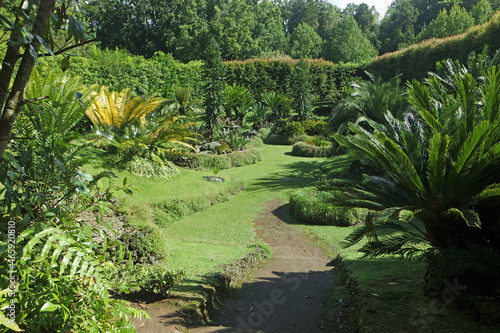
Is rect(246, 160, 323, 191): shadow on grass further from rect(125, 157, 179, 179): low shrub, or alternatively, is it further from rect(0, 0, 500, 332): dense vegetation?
rect(125, 157, 179, 179): low shrub

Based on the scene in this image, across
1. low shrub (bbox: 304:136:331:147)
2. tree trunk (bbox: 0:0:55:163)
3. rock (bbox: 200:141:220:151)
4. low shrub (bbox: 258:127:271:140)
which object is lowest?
low shrub (bbox: 304:136:331:147)

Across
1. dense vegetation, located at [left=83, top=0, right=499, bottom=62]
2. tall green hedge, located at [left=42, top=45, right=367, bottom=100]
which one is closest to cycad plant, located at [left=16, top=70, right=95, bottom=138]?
tall green hedge, located at [left=42, top=45, right=367, bottom=100]

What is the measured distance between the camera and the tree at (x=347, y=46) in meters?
47.8

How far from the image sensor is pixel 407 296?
437 cm

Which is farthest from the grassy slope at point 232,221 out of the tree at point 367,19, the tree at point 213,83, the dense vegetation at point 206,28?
the tree at point 367,19

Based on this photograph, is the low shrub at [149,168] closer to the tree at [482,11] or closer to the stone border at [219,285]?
the stone border at [219,285]

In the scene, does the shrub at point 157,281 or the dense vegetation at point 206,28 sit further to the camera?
the dense vegetation at point 206,28

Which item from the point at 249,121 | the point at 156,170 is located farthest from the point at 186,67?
the point at 156,170

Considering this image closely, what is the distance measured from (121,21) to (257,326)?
43.8m

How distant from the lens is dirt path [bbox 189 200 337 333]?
14.4ft

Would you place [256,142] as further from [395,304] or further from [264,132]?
[395,304]

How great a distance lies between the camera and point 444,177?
13.5ft

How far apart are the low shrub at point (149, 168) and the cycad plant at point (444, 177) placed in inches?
247

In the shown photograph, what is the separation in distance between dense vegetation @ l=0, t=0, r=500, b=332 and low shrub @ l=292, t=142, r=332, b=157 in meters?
0.07
